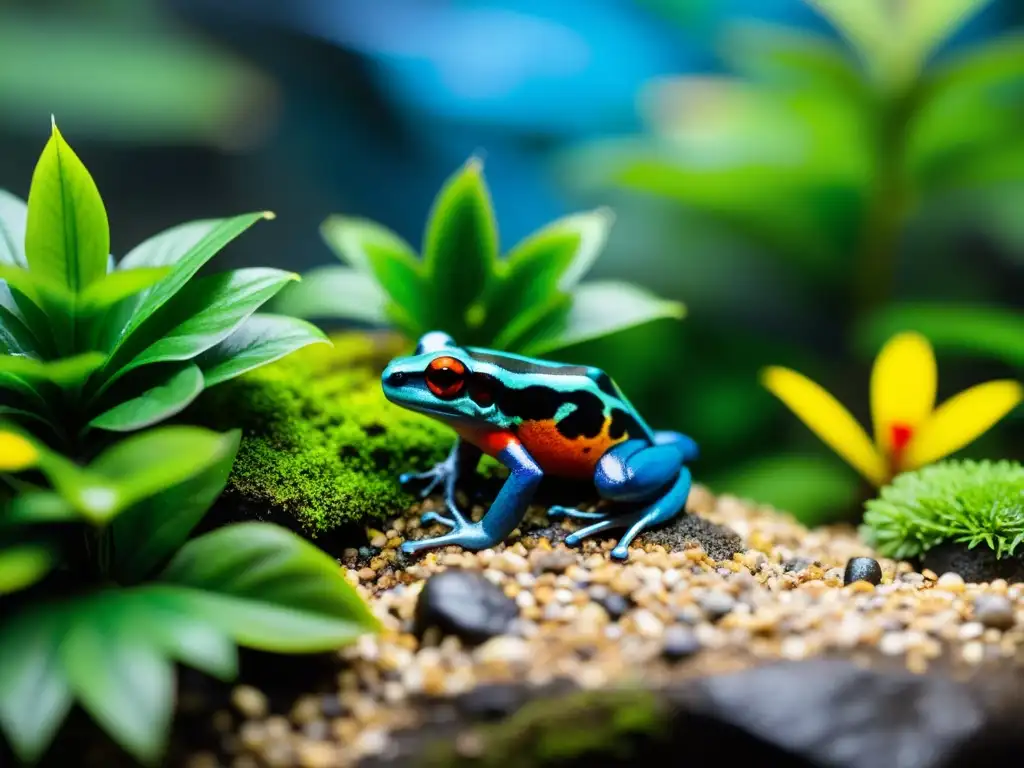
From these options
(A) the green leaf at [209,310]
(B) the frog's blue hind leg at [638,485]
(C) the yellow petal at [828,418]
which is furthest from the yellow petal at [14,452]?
(C) the yellow petal at [828,418]

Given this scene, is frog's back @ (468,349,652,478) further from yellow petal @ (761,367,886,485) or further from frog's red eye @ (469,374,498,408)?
yellow petal @ (761,367,886,485)

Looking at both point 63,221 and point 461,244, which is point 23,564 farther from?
point 461,244

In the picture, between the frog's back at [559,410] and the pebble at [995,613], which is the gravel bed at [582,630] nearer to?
the pebble at [995,613]

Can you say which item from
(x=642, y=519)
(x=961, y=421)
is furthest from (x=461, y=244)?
(x=961, y=421)

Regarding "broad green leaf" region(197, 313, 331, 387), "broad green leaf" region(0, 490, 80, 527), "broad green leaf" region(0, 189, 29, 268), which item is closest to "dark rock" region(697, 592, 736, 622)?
"broad green leaf" region(197, 313, 331, 387)

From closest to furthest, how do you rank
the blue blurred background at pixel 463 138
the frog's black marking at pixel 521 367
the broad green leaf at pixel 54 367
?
the broad green leaf at pixel 54 367
the frog's black marking at pixel 521 367
the blue blurred background at pixel 463 138

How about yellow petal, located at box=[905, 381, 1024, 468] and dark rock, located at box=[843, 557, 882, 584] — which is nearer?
dark rock, located at box=[843, 557, 882, 584]

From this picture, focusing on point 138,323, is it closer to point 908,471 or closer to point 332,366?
point 332,366
